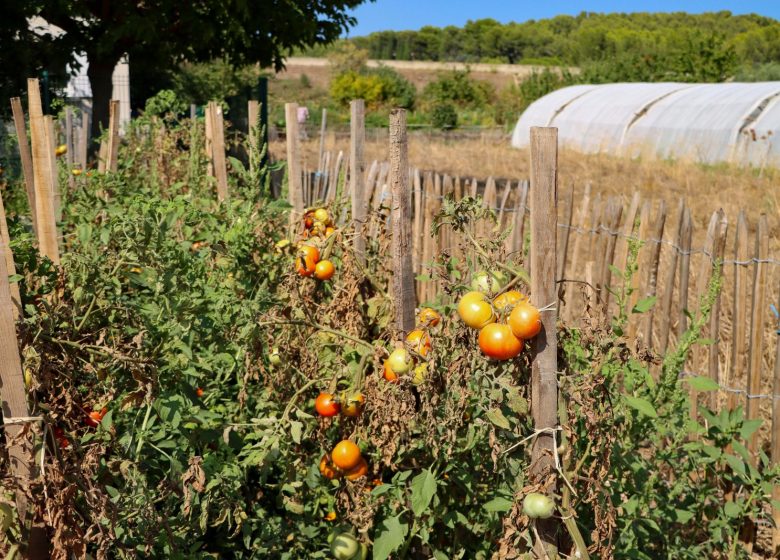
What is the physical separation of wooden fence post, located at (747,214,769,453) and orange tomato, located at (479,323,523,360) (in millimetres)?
1684

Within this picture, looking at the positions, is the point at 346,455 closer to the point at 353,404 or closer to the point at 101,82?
the point at 353,404

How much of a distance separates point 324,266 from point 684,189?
7827 millimetres

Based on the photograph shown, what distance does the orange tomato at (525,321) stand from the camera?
56.2 inches

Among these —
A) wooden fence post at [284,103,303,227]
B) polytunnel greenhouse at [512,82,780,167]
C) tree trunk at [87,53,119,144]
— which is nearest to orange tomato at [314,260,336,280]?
wooden fence post at [284,103,303,227]

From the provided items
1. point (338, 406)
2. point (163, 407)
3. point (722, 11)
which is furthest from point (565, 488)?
point (722, 11)

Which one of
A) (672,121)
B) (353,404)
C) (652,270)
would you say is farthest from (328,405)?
(672,121)

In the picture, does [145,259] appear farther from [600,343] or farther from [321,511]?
[600,343]

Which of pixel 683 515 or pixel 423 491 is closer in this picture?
pixel 423 491

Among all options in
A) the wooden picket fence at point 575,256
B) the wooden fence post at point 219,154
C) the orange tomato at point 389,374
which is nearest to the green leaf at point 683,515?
the wooden picket fence at point 575,256

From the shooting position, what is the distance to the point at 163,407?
174 centimetres

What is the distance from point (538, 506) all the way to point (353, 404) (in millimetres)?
657

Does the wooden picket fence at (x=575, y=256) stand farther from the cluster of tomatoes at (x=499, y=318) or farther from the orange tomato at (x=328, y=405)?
the orange tomato at (x=328, y=405)

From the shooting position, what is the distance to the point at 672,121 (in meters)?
14.2

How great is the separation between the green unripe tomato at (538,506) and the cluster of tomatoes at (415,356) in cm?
36
